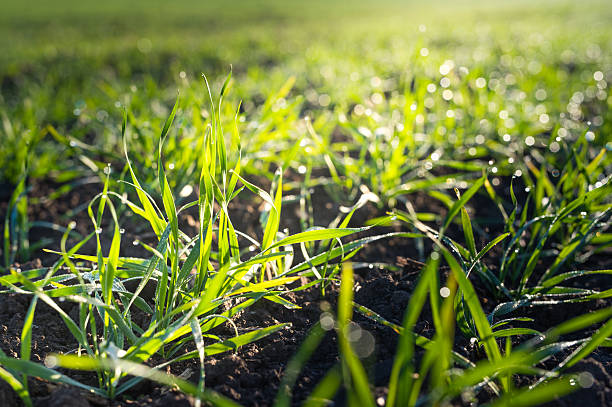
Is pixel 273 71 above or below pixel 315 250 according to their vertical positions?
above

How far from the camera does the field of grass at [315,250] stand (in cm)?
93

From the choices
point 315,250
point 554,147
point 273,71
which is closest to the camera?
point 315,250

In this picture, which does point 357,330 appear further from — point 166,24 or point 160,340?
point 166,24

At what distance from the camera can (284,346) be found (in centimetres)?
114

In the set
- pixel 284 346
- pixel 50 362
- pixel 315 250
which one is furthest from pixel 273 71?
pixel 50 362

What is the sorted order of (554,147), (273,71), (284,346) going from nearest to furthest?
(284,346)
(554,147)
(273,71)

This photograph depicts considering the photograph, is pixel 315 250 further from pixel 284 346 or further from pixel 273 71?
pixel 273 71

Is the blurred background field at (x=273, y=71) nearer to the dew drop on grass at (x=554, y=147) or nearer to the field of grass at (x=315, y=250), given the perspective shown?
the field of grass at (x=315, y=250)

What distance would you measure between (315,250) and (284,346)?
0.48 m

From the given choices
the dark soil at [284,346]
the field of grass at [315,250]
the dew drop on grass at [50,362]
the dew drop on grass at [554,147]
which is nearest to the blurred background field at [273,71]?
the field of grass at [315,250]

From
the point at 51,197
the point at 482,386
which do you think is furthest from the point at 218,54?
the point at 482,386

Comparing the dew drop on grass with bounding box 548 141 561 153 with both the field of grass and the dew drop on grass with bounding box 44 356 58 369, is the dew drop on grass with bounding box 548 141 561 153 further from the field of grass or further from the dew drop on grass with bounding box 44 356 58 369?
the dew drop on grass with bounding box 44 356 58 369

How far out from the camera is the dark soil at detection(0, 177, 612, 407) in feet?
3.20

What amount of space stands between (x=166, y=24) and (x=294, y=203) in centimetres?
1318
